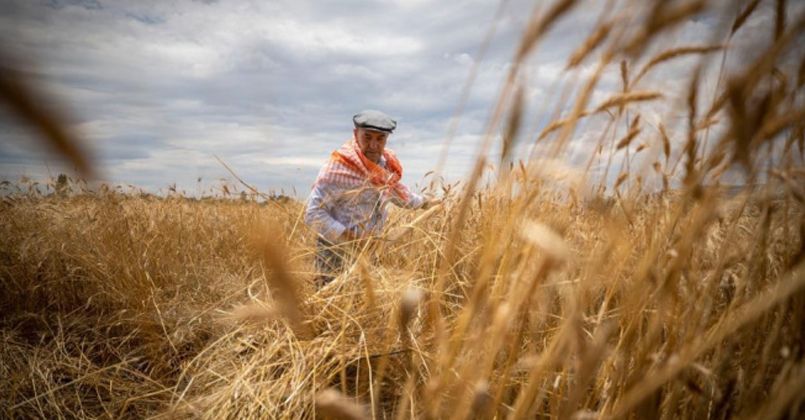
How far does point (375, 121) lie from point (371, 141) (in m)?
0.15

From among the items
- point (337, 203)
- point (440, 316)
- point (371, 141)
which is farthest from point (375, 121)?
point (440, 316)

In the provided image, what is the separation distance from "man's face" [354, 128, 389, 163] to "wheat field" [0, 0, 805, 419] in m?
0.67

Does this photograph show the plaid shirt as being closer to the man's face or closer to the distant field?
the man's face

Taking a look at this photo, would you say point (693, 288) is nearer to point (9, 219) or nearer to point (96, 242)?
point (96, 242)

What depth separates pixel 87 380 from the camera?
1915 mm

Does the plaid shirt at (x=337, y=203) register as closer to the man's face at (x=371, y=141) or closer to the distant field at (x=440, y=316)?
the man's face at (x=371, y=141)

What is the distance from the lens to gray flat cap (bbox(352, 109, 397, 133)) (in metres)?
2.97

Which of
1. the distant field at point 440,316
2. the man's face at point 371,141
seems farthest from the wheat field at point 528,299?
the man's face at point 371,141

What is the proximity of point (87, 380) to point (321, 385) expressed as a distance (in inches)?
55.9

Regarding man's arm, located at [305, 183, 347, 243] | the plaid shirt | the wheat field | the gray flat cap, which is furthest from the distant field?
the gray flat cap

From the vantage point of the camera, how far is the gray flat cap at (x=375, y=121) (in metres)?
2.97

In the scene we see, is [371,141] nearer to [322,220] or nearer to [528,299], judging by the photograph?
[322,220]

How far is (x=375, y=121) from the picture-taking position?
9.93 ft

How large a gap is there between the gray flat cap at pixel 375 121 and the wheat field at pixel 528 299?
0.74m
